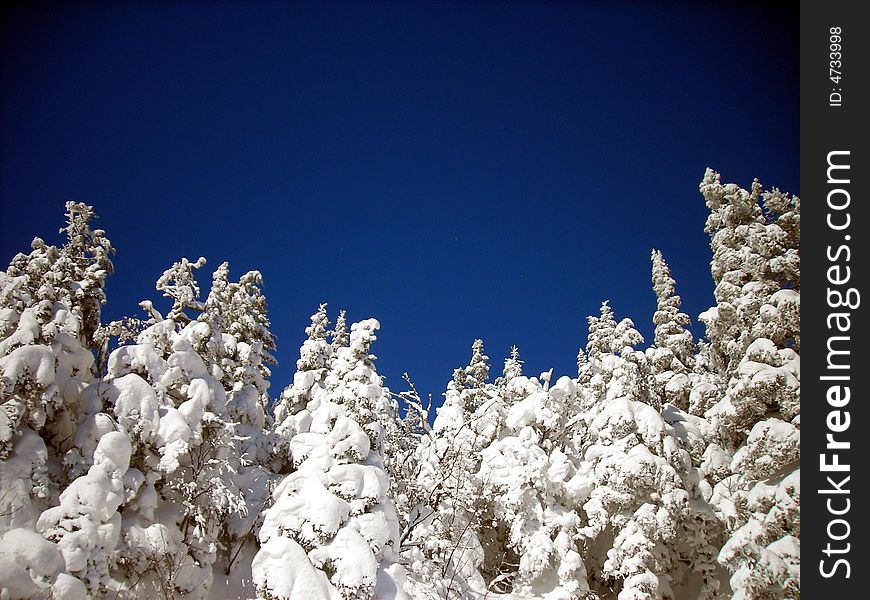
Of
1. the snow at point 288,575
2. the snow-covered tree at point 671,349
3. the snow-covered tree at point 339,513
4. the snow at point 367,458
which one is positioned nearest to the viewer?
the snow at point 288,575

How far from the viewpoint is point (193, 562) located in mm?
17516

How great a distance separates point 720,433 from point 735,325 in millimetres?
3696

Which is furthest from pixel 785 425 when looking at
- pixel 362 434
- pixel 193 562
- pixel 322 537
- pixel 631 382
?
pixel 193 562

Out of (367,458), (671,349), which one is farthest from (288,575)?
(671,349)

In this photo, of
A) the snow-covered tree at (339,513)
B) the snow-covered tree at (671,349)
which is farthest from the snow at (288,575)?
→ the snow-covered tree at (671,349)

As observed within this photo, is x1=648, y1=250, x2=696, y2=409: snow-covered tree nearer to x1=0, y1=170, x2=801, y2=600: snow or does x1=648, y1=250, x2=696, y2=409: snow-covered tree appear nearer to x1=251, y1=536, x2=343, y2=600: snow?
x1=0, y1=170, x2=801, y2=600: snow

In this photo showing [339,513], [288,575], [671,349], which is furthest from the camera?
[671,349]

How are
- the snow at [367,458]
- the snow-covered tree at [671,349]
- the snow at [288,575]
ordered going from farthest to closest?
1. the snow-covered tree at [671,349]
2. the snow at [367,458]
3. the snow at [288,575]

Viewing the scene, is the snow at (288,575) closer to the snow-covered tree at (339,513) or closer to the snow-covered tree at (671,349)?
the snow-covered tree at (339,513)

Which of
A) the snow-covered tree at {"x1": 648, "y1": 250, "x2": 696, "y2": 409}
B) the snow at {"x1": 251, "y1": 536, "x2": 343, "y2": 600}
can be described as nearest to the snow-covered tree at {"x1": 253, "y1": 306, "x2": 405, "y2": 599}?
the snow at {"x1": 251, "y1": 536, "x2": 343, "y2": 600}

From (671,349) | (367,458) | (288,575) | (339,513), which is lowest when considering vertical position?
(288,575)

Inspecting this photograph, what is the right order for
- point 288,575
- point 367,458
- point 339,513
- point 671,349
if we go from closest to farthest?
point 288,575
point 339,513
point 367,458
point 671,349

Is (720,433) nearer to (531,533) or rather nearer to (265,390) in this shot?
(531,533)

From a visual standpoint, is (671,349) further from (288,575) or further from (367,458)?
(288,575)
